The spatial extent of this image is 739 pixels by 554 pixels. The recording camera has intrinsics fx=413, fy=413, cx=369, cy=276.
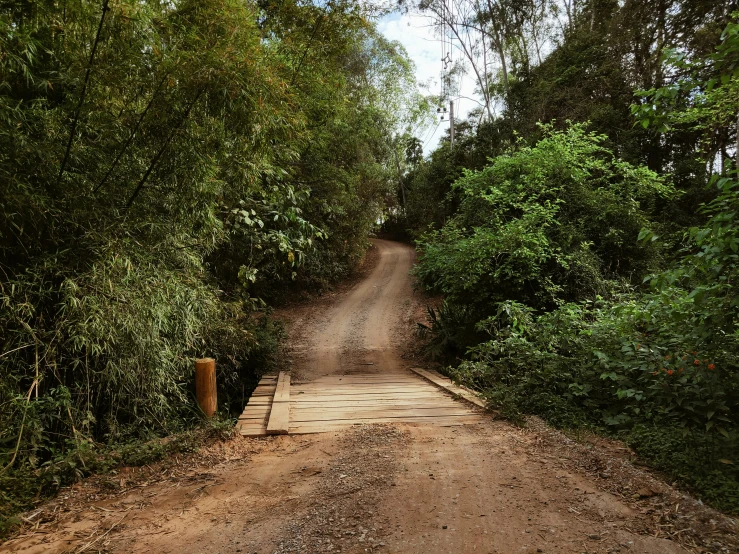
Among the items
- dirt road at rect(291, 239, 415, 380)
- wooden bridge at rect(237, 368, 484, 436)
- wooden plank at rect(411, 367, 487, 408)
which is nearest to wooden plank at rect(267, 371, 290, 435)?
wooden bridge at rect(237, 368, 484, 436)

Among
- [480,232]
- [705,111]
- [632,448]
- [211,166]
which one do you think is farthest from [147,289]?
[705,111]

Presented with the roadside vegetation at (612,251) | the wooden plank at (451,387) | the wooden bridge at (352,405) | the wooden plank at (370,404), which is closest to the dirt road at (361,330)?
the roadside vegetation at (612,251)

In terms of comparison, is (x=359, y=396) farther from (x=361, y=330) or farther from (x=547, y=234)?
(x=361, y=330)

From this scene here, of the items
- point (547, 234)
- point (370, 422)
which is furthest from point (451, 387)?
point (547, 234)

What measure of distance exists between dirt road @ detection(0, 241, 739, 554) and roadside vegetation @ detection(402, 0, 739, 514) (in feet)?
1.41

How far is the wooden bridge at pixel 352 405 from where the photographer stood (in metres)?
3.67

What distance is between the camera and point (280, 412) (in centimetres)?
391

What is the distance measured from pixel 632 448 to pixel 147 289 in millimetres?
3680

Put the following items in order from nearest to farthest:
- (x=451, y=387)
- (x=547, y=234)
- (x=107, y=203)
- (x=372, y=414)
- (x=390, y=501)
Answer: (x=390, y=501) < (x=107, y=203) < (x=372, y=414) < (x=451, y=387) < (x=547, y=234)

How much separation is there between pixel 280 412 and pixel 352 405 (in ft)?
2.40

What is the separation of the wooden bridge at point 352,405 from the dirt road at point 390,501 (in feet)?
0.67

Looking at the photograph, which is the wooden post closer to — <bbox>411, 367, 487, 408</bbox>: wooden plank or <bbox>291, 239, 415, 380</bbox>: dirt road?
<bbox>411, 367, 487, 408</bbox>: wooden plank

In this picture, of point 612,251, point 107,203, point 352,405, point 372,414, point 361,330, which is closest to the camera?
point 107,203

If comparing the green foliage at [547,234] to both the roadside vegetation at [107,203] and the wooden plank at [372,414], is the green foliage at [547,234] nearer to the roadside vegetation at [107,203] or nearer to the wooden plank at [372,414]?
the wooden plank at [372,414]
